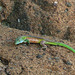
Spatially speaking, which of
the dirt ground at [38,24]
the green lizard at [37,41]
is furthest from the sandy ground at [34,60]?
the green lizard at [37,41]

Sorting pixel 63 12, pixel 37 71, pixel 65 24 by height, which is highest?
pixel 63 12

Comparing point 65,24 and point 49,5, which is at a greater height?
point 49,5

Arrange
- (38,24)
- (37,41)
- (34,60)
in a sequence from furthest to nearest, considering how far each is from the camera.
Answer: (38,24) → (37,41) → (34,60)

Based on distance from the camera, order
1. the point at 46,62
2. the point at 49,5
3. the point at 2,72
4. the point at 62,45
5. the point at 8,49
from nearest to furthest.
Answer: the point at 2,72, the point at 46,62, the point at 8,49, the point at 62,45, the point at 49,5

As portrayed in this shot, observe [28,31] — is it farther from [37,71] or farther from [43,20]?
[37,71]

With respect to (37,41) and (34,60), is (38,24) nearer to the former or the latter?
(37,41)

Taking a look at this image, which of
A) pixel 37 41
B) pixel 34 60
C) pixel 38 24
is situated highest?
pixel 38 24

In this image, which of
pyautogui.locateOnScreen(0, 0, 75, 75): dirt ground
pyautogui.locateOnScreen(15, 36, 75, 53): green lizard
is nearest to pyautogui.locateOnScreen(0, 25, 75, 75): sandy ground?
pyautogui.locateOnScreen(0, 0, 75, 75): dirt ground

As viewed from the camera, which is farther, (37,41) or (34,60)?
(37,41)

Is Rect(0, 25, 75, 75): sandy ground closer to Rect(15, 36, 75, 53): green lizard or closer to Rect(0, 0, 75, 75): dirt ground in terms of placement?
Rect(0, 0, 75, 75): dirt ground

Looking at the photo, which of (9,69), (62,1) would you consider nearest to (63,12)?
(62,1)

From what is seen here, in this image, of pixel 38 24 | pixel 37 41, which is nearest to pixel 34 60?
pixel 37 41
